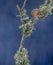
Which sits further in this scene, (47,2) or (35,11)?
(35,11)

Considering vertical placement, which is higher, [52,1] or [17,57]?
[52,1]

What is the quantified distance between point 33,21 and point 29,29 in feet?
0.27

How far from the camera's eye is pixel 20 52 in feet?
5.14

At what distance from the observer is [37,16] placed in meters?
1.63

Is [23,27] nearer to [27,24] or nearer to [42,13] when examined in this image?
[27,24]

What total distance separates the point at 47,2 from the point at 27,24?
25cm

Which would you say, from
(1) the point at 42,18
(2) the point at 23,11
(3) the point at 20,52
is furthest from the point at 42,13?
(3) the point at 20,52

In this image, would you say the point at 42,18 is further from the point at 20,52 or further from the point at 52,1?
the point at 20,52

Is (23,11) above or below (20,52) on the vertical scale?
above

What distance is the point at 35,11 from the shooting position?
1.66 metres

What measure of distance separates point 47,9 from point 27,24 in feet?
0.69

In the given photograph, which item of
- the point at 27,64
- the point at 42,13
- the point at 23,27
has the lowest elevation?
the point at 27,64

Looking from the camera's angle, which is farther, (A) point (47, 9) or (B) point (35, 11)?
(B) point (35, 11)

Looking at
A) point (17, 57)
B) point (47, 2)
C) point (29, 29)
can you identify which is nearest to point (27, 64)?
point (17, 57)
